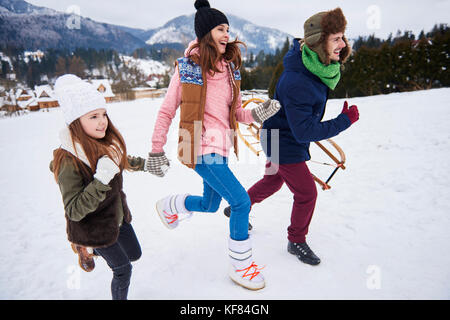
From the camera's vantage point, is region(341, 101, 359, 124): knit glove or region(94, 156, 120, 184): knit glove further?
region(341, 101, 359, 124): knit glove

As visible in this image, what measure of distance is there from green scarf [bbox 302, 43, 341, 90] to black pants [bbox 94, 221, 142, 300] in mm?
2001

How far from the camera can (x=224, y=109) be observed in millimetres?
2188

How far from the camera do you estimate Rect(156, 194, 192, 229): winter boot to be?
8.79ft

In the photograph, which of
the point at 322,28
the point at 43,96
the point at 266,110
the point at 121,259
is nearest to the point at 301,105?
the point at 266,110

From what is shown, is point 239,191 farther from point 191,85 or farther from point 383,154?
point 383,154

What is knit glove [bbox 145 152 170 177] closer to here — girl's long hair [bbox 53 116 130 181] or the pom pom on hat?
girl's long hair [bbox 53 116 130 181]

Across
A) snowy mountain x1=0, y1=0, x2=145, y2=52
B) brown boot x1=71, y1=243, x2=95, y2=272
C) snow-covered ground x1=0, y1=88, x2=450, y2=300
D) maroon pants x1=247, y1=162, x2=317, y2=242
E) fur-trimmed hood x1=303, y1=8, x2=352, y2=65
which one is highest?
snowy mountain x1=0, y1=0, x2=145, y2=52

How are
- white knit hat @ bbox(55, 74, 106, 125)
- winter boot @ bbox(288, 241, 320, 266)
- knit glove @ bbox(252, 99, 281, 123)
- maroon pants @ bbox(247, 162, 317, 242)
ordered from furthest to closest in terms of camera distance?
winter boot @ bbox(288, 241, 320, 266) → maroon pants @ bbox(247, 162, 317, 242) → knit glove @ bbox(252, 99, 281, 123) → white knit hat @ bbox(55, 74, 106, 125)

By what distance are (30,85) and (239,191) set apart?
9062 centimetres

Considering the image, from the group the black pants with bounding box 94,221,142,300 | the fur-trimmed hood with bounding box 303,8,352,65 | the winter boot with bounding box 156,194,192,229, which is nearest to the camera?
the black pants with bounding box 94,221,142,300

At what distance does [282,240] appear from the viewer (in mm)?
2877

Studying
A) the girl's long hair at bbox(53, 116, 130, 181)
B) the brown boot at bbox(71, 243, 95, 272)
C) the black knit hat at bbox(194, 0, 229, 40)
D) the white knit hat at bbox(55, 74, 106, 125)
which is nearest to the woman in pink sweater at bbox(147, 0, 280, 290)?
the black knit hat at bbox(194, 0, 229, 40)

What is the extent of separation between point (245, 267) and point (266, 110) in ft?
4.65

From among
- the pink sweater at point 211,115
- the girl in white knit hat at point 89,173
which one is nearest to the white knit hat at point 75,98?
the girl in white knit hat at point 89,173
